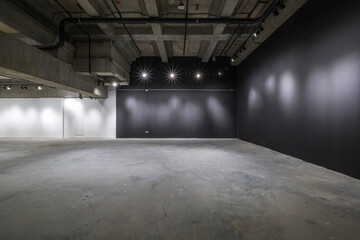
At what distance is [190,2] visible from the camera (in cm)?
592

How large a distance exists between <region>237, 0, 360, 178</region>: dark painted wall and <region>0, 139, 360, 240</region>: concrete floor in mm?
782

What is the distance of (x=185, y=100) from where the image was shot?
11.2 metres

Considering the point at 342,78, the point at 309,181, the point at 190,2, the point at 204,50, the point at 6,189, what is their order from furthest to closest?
1. the point at 204,50
2. the point at 190,2
3. the point at 342,78
4. the point at 309,181
5. the point at 6,189

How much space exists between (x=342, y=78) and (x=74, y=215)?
567cm

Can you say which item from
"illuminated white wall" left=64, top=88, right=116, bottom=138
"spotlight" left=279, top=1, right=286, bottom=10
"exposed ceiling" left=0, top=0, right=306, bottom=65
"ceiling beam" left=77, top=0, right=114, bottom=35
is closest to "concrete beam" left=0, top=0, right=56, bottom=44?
"exposed ceiling" left=0, top=0, right=306, bottom=65

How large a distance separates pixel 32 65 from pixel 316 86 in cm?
818

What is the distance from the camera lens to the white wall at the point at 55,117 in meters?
11.5

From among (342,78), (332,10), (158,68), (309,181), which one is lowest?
(309,181)

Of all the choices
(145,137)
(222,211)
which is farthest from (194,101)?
(222,211)

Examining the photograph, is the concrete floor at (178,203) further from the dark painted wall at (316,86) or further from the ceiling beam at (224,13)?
the ceiling beam at (224,13)

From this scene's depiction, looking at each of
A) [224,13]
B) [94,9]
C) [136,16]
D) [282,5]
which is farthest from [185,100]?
[282,5]

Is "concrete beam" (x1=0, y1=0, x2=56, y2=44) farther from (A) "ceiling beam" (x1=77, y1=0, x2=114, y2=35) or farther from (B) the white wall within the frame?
(B) the white wall

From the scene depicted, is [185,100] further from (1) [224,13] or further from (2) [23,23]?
(2) [23,23]

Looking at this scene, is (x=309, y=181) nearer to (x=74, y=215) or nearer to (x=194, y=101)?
(x=74, y=215)
